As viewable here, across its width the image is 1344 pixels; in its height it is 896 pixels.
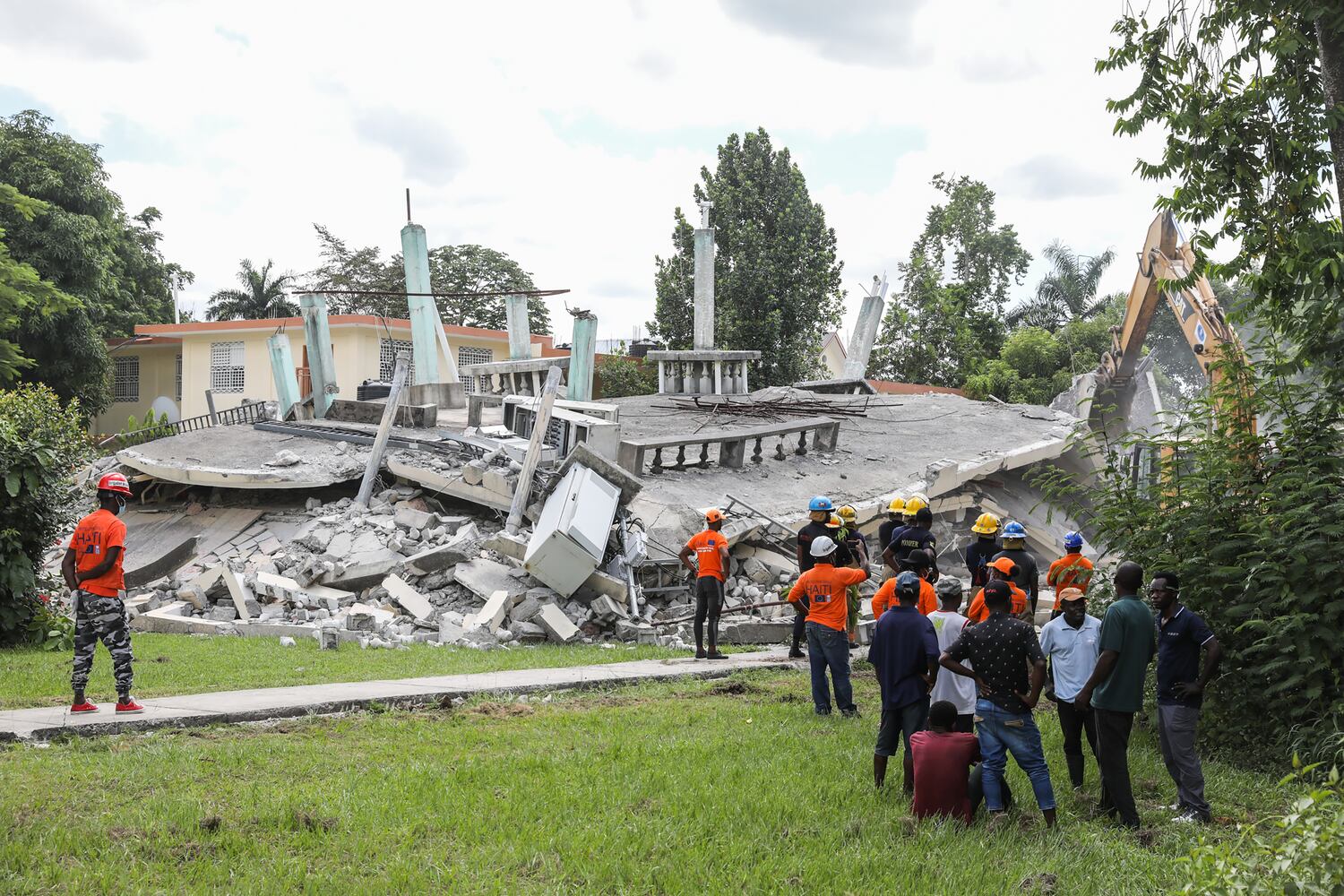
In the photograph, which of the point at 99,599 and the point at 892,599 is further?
the point at 99,599

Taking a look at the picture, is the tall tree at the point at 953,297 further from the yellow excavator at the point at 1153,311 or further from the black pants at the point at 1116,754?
the black pants at the point at 1116,754

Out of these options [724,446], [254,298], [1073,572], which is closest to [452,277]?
[254,298]

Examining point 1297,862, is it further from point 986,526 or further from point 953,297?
point 953,297

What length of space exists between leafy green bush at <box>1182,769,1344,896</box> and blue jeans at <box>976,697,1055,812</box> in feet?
6.44

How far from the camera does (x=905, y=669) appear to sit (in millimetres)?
6645

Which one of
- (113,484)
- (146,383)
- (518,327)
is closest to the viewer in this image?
(113,484)

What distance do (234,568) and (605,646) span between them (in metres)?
6.17

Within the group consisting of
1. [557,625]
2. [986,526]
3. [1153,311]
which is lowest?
[557,625]

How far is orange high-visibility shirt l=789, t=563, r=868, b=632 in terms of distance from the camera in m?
8.16

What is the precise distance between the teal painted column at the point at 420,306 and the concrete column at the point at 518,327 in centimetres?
178

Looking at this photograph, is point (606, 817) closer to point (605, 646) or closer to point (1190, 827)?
point (1190, 827)

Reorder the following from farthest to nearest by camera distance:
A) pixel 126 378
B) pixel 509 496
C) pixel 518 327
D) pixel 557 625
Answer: pixel 126 378 < pixel 518 327 < pixel 509 496 < pixel 557 625

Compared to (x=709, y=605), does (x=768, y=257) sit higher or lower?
higher

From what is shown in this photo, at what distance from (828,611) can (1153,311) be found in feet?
50.5
